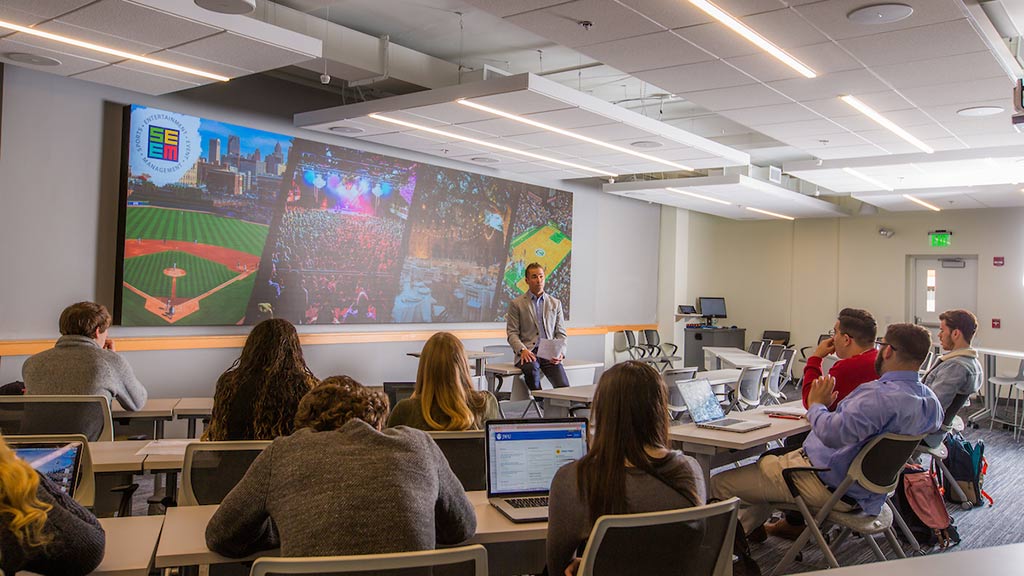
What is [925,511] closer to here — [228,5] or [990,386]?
[228,5]

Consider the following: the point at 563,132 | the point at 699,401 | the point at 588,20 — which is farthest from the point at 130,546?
the point at 563,132

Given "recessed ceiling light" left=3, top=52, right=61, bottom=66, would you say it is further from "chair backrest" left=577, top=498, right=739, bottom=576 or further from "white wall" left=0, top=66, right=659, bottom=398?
"chair backrest" left=577, top=498, right=739, bottom=576

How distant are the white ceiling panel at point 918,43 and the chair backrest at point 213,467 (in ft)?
14.8

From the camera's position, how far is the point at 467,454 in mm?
3385

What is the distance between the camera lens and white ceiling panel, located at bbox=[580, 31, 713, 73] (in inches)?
214

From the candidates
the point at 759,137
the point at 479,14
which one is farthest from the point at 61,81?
the point at 759,137

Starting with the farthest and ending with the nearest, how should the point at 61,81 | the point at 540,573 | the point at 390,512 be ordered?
the point at 61,81 → the point at 540,573 → the point at 390,512

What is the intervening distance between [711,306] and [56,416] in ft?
45.0

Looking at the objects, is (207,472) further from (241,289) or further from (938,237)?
(938,237)

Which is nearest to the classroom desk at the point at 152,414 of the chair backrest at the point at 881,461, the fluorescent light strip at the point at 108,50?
the fluorescent light strip at the point at 108,50

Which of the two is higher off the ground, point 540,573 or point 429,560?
point 429,560

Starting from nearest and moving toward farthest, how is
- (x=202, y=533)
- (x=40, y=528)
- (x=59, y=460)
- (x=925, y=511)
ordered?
(x=40, y=528) < (x=202, y=533) < (x=59, y=460) < (x=925, y=511)

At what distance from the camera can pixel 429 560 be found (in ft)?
5.96

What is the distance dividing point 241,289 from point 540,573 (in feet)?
19.5
